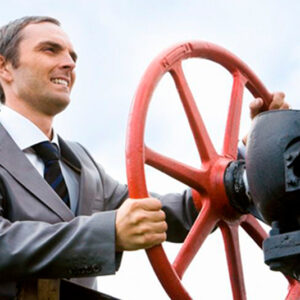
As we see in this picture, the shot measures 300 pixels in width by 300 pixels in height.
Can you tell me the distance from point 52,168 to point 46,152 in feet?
0.25

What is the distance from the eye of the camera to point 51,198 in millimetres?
2143

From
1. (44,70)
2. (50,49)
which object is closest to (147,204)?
(44,70)

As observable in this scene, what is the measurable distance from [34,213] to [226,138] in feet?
2.42

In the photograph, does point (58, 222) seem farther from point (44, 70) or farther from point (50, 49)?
point (50, 49)

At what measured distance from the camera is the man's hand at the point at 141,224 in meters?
1.79

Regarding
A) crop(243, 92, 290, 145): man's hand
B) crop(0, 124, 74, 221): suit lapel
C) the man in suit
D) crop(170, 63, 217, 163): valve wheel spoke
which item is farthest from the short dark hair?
crop(243, 92, 290, 145): man's hand

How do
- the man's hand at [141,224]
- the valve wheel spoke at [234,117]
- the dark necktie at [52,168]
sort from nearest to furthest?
the man's hand at [141,224]
the dark necktie at [52,168]
the valve wheel spoke at [234,117]

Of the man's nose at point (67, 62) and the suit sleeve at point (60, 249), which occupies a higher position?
the man's nose at point (67, 62)

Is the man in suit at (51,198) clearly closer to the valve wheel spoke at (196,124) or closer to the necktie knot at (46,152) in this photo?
the necktie knot at (46,152)

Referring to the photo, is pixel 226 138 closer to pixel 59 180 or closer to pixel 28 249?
pixel 59 180

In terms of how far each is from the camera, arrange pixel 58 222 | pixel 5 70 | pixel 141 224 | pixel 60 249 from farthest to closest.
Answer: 1. pixel 5 70
2. pixel 58 222
3. pixel 60 249
4. pixel 141 224

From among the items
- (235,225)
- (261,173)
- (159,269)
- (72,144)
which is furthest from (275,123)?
(72,144)

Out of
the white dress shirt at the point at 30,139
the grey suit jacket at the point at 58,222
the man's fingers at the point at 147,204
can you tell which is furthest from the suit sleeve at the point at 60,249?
the white dress shirt at the point at 30,139

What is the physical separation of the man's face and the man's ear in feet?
0.09
